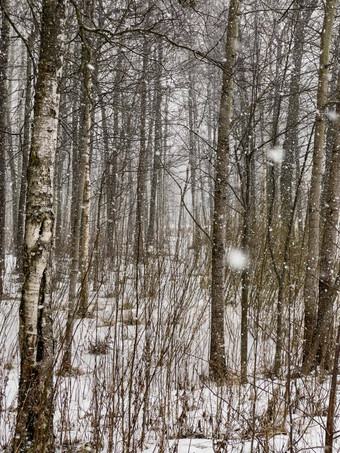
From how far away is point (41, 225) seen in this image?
Answer: 2.23m

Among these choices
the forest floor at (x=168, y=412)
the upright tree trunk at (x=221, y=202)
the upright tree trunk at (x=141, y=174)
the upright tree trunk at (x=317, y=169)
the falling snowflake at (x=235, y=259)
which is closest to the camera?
the upright tree trunk at (x=141, y=174)

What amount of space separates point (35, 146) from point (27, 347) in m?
1.17

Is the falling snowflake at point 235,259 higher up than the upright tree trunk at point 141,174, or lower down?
lower down

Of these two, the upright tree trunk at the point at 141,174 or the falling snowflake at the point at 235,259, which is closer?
the upright tree trunk at the point at 141,174

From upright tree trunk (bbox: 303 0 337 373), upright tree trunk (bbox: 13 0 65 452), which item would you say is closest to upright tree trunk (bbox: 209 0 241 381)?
upright tree trunk (bbox: 303 0 337 373)

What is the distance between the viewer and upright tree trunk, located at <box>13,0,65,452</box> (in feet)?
7.20

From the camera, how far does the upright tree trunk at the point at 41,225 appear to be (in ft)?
7.20

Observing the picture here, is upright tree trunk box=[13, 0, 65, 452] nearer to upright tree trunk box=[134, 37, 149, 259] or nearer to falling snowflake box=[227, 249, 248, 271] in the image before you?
upright tree trunk box=[134, 37, 149, 259]

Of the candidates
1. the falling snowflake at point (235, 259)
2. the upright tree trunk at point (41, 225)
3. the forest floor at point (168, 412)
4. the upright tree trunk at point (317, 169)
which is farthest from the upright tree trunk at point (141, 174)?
the upright tree trunk at point (317, 169)

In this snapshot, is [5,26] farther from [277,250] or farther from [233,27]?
[277,250]

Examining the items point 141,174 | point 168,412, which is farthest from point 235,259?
point 141,174

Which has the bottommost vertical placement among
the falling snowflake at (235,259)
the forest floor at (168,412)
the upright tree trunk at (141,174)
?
the forest floor at (168,412)

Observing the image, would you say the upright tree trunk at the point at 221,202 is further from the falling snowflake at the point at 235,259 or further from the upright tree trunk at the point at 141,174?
the falling snowflake at the point at 235,259

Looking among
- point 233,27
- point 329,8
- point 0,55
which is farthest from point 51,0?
point 0,55
